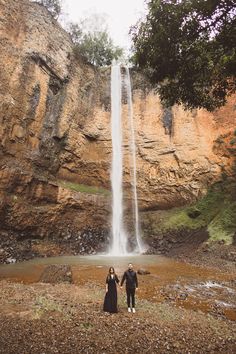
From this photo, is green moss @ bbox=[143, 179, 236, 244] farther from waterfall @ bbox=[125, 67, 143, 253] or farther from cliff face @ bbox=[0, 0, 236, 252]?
cliff face @ bbox=[0, 0, 236, 252]

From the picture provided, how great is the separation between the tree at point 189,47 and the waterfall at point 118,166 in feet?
63.0

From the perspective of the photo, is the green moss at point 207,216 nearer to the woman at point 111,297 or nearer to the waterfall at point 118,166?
the waterfall at point 118,166

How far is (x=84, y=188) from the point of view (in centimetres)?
2988

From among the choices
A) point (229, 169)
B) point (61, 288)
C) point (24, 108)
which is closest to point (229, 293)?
point (61, 288)

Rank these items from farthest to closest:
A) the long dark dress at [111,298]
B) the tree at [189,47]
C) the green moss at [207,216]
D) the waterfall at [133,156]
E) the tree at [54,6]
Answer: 1. the tree at [54,6]
2. the waterfall at [133,156]
3. the green moss at [207,216]
4. the long dark dress at [111,298]
5. the tree at [189,47]

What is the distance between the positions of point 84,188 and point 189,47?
2210 cm

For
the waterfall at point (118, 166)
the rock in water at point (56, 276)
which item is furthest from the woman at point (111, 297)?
the waterfall at point (118, 166)

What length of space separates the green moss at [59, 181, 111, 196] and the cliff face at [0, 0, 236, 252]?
236 mm

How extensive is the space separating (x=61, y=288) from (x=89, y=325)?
492 centimetres

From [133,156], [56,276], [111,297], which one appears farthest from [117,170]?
[111,297]

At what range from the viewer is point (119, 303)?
10836 mm

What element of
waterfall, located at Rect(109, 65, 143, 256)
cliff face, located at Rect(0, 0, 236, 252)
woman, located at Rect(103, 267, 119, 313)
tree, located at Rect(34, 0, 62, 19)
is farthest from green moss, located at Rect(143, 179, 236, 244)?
tree, located at Rect(34, 0, 62, 19)

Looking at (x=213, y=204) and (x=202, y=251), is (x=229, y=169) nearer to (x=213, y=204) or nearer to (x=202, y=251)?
(x=213, y=204)

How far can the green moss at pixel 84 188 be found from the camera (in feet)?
94.1
